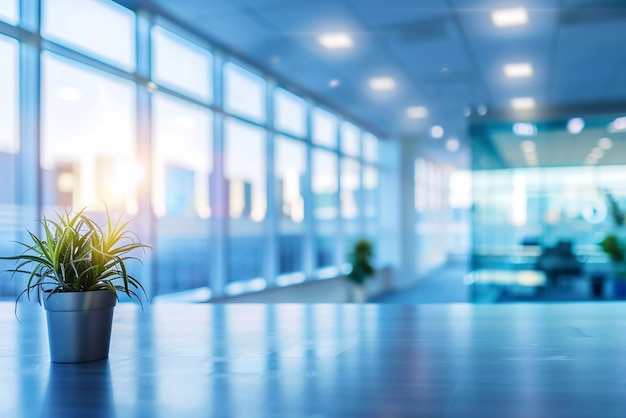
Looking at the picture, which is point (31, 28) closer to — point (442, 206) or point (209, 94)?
point (209, 94)

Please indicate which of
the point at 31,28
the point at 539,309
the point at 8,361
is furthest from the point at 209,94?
the point at 8,361

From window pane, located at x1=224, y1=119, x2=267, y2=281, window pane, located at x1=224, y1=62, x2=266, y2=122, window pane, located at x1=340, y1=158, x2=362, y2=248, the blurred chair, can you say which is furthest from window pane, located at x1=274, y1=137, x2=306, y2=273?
the blurred chair

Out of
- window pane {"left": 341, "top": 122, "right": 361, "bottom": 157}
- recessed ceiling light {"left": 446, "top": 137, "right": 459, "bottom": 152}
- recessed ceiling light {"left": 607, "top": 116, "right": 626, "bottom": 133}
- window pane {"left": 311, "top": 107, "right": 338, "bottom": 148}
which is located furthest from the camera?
recessed ceiling light {"left": 446, "top": 137, "right": 459, "bottom": 152}

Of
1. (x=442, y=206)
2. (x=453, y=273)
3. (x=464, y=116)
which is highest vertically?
(x=464, y=116)

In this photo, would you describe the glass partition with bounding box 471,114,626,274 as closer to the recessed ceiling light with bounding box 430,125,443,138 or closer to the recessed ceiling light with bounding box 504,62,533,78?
the recessed ceiling light with bounding box 504,62,533,78

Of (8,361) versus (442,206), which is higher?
(442,206)

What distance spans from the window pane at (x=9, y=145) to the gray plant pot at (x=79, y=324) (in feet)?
9.45

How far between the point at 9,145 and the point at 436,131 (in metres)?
8.94

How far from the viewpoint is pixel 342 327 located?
2781 millimetres

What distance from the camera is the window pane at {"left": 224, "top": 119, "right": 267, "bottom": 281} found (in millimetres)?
7156

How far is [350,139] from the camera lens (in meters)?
11.4

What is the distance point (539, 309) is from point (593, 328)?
72 centimetres

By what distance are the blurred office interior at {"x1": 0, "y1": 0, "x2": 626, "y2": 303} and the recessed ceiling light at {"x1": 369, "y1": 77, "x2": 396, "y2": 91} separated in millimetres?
58

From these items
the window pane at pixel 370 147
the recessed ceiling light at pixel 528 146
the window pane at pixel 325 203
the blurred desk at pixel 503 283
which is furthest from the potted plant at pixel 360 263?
the window pane at pixel 370 147
